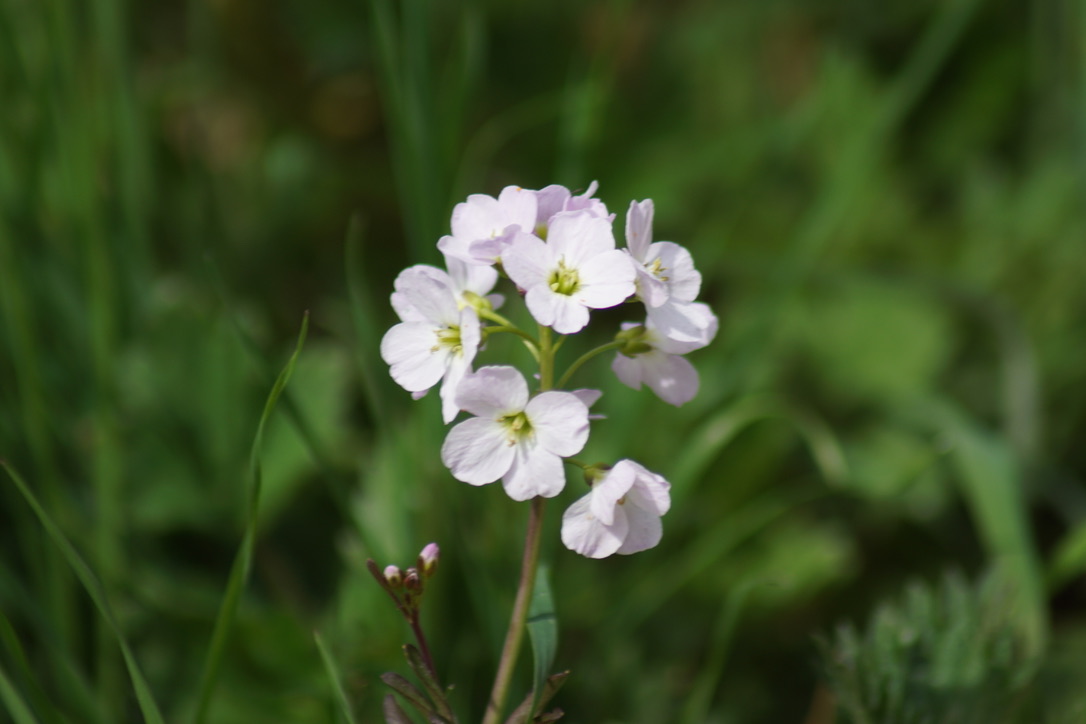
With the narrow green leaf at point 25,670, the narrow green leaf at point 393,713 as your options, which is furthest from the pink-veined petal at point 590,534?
the narrow green leaf at point 25,670

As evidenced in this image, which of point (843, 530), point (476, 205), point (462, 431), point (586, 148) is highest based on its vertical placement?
point (586, 148)

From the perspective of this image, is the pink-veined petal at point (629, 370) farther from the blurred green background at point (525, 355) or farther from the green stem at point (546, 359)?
the blurred green background at point (525, 355)

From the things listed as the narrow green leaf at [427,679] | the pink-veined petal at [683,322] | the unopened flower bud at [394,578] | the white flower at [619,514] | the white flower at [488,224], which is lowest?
the narrow green leaf at [427,679]

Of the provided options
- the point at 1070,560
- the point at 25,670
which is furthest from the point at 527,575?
the point at 1070,560

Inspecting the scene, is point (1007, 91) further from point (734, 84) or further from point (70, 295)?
point (70, 295)

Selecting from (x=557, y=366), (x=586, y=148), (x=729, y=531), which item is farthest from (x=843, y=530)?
(x=586, y=148)

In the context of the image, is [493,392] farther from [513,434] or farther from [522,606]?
[522,606]

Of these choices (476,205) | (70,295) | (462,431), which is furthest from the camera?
(70,295)

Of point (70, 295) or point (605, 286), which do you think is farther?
point (70, 295)
